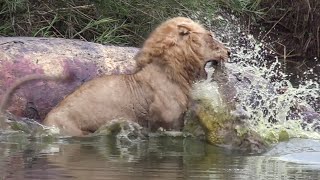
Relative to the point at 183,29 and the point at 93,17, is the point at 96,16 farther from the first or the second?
the point at 183,29

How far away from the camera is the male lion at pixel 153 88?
846cm

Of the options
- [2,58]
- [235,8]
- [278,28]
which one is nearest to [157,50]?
[2,58]

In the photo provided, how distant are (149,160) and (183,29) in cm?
251

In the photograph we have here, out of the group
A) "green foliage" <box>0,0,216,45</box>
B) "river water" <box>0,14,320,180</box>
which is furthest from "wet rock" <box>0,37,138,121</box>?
"green foliage" <box>0,0,216,45</box>

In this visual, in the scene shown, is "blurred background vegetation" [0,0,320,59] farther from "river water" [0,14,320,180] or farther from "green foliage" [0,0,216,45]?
"river water" [0,14,320,180]

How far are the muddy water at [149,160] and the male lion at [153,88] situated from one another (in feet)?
1.00

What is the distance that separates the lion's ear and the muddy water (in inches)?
43.8

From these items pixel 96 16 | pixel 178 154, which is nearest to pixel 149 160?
pixel 178 154

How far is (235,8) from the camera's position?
1445 cm

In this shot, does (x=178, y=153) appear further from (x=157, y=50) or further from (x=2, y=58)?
(x=2, y=58)

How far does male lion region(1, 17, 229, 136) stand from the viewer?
8461 millimetres

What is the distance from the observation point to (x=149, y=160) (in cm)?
661

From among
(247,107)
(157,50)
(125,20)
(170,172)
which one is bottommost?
(170,172)

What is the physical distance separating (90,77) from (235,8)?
5501mm
